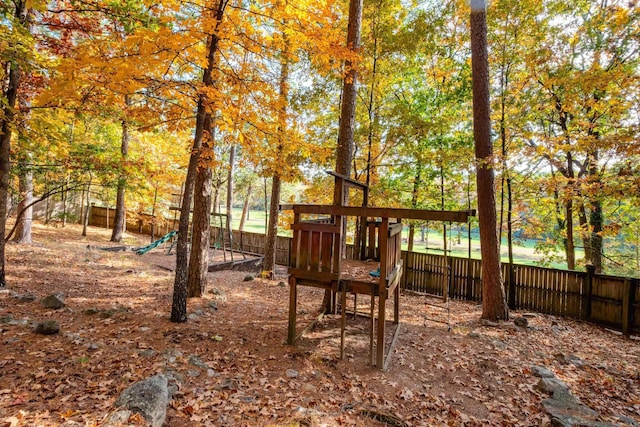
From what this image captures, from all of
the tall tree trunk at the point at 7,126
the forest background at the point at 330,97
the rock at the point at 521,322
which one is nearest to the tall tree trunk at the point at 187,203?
the forest background at the point at 330,97

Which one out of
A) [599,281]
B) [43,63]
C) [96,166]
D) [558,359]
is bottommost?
[558,359]

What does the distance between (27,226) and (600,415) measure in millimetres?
14498

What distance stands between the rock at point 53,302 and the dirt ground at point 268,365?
0.36ft

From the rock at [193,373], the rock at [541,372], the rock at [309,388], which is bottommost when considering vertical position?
the rock at [309,388]

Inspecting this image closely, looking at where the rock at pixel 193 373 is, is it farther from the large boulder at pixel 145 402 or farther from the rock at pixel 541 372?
the rock at pixel 541 372

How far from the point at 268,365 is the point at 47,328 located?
9.92ft

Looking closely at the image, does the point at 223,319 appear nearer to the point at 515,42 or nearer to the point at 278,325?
the point at 278,325

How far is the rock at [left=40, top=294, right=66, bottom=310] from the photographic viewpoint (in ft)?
16.4

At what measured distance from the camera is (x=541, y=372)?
4.35m

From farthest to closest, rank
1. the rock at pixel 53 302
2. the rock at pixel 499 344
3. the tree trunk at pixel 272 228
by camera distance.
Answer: the tree trunk at pixel 272 228, the rock at pixel 499 344, the rock at pixel 53 302

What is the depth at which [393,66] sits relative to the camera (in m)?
10.0

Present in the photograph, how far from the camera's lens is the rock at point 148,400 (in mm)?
2637

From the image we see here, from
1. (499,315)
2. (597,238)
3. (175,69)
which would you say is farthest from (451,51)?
(175,69)

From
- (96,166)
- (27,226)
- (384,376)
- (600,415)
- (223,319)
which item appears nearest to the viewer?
(600,415)
